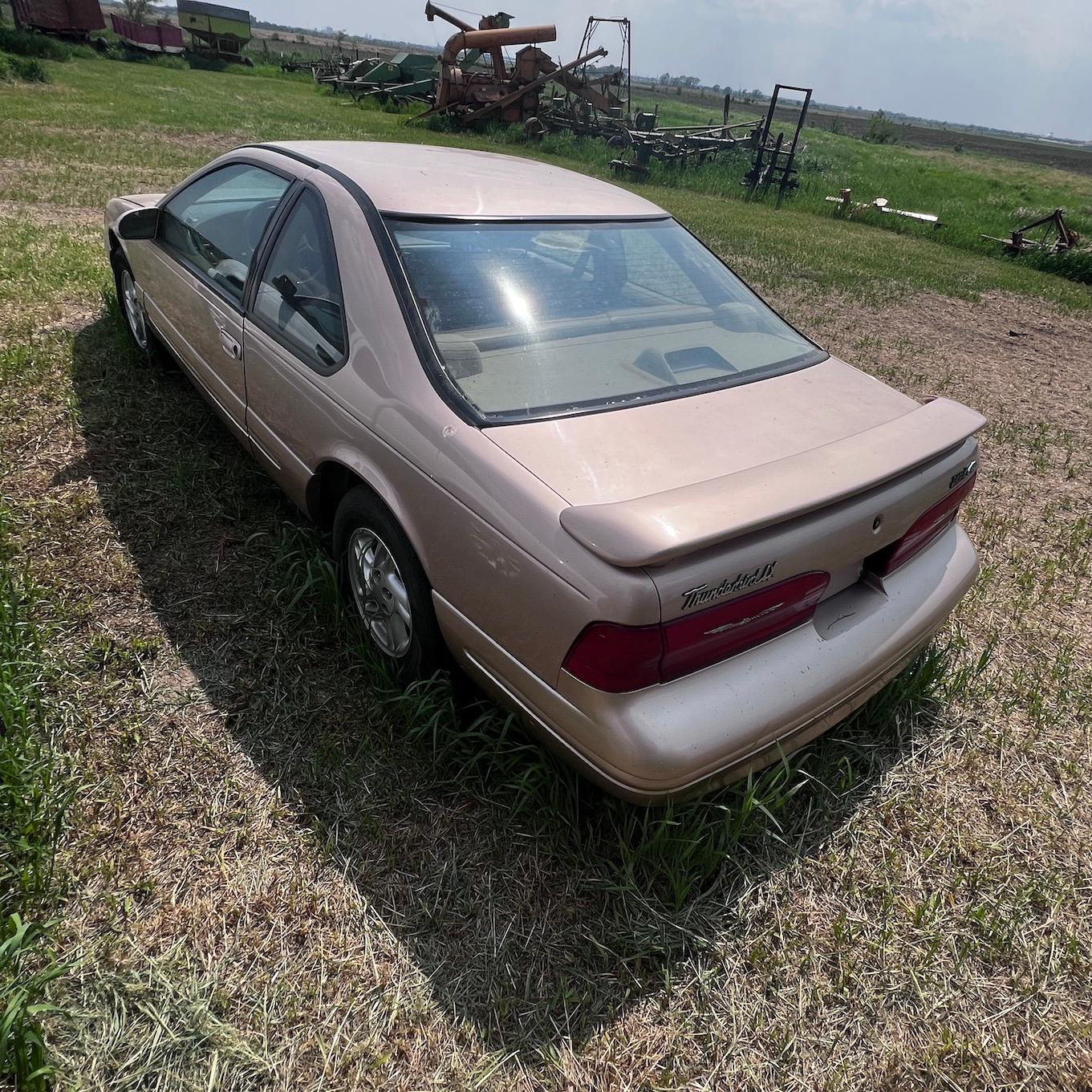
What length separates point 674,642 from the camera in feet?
5.38

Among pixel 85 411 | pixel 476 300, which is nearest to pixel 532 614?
pixel 476 300

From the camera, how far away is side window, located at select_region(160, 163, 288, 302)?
9.80ft

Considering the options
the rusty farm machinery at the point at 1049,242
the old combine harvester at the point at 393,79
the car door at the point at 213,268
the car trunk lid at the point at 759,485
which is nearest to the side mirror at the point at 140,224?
the car door at the point at 213,268

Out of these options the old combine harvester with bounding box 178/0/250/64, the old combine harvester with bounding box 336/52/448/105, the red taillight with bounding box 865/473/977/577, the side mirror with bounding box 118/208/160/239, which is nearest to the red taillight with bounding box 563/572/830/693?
the red taillight with bounding box 865/473/977/577

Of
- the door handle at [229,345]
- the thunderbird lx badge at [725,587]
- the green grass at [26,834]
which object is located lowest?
the green grass at [26,834]

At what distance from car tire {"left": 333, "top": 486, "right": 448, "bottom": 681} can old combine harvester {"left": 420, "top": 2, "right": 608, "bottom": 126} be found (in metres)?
20.6

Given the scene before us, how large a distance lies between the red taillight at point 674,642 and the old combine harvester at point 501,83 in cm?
2130

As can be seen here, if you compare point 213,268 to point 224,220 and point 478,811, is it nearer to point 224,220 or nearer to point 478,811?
point 224,220

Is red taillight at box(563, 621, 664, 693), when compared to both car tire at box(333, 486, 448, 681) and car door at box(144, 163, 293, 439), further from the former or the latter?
car door at box(144, 163, 293, 439)

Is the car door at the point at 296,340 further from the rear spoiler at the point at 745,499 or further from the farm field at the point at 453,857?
the rear spoiler at the point at 745,499

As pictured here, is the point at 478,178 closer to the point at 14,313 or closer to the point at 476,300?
the point at 476,300

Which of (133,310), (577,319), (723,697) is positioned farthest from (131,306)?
(723,697)

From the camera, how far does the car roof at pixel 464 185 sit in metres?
2.50

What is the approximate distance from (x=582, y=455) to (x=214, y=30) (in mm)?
45803
